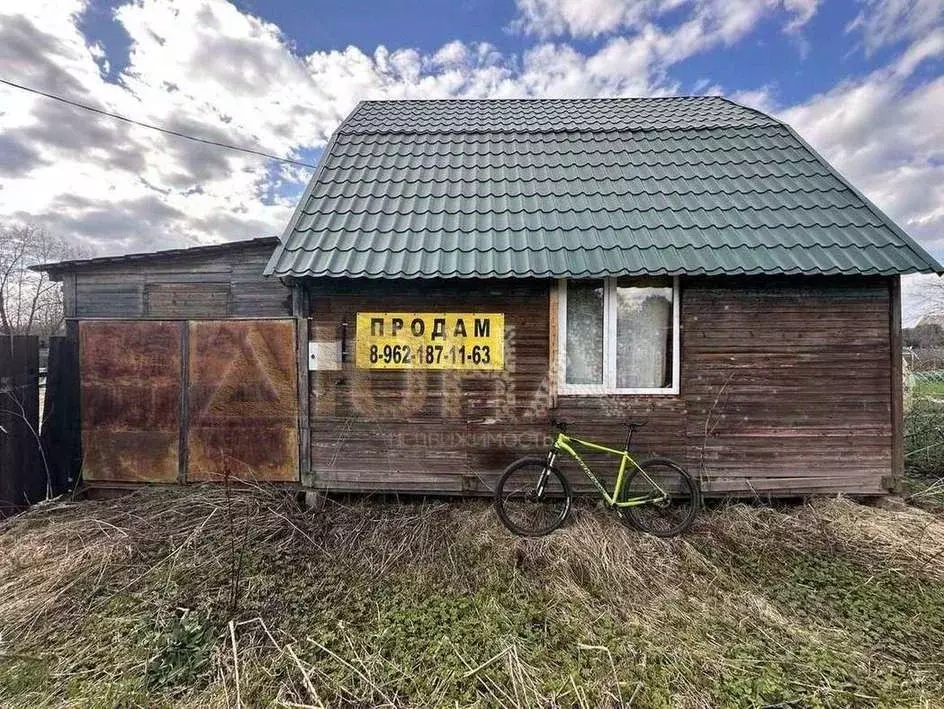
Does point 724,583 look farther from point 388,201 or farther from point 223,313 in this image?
point 223,313

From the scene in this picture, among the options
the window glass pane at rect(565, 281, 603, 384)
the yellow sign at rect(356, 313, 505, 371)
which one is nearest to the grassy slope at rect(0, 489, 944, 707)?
the window glass pane at rect(565, 281, 603, 384)

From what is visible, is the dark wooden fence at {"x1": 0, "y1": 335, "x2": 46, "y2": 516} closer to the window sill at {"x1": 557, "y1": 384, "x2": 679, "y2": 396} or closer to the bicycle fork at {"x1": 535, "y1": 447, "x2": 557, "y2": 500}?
the bicycle fork at {"x1": 535, "y1": 447, "x2": 557, "y2": 500}

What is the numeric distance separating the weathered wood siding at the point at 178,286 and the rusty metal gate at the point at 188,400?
391 cm

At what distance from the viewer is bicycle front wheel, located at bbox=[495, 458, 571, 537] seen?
12.8 feet

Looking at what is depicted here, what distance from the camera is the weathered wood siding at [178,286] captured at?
8078mm

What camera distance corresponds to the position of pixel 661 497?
3.95 metres

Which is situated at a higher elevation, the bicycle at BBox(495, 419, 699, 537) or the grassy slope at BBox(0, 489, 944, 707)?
the bicycle at BBox(495, 419, 699, 537)

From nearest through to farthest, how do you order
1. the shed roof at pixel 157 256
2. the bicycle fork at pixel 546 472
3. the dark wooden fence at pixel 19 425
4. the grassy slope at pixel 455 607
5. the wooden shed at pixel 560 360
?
1. the grassy slope at pixel 455 607
2. the dark wooden fence at pixel 19 425
3. the bicycle fork at pixel 546 472
4. the wooden shed at pixel 560 360
5. the shed roof at pixel 157 256

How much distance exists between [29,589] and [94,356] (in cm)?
228

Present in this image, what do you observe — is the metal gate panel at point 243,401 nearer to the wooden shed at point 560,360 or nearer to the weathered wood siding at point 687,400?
the wooden shed at point 560,360

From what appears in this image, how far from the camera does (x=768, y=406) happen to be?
4203mm

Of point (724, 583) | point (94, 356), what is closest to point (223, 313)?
point (94, 356)

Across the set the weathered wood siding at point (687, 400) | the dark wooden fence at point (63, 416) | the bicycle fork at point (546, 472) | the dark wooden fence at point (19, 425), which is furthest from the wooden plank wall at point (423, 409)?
the dark wooden fence at point (19, 425)

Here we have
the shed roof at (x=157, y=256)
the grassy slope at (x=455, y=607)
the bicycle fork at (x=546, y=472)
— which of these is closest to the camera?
the grassy slope at (x=455, y=607)
